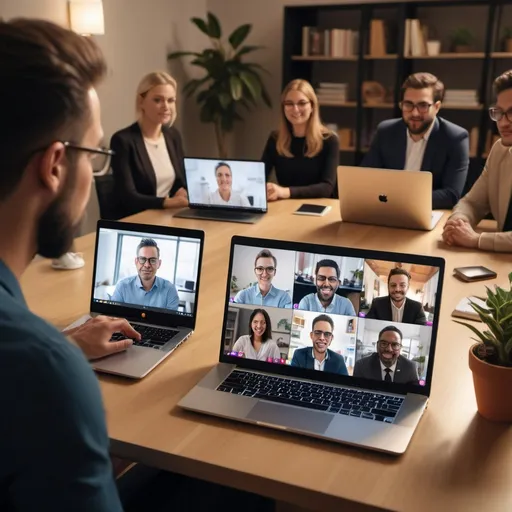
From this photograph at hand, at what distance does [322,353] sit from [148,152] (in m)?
2.30

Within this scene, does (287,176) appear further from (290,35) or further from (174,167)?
(290,35)

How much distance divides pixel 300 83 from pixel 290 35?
5.80 ft

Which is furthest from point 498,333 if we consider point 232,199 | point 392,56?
point 392,56

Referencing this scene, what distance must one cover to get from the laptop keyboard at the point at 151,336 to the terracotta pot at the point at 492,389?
0.68 m

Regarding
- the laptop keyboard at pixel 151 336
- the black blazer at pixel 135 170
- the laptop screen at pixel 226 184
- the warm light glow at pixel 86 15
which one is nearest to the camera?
the laptop keyboard at pixel 151 336

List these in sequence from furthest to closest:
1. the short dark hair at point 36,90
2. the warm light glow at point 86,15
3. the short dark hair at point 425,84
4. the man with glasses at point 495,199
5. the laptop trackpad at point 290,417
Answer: the warm light glow at point 86,15, the short dark hair at point 425,84, the man with glasses at point 495,199, the laptop trackpad at point 290,417, the short dark hair at point 36,90

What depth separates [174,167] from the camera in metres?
3.46

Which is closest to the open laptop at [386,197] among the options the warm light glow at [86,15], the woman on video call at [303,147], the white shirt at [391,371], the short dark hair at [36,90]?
the woman on video call at [303,147]

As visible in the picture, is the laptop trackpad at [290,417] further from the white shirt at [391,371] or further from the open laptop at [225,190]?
the open laptop at [225,190]

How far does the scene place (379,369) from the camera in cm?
123

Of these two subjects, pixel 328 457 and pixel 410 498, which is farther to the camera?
pixel 328 457

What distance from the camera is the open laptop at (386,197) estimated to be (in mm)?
2396

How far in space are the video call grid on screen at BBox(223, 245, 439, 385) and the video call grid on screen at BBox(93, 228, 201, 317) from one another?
0.57ft

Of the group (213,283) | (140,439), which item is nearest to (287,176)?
(213,283)
